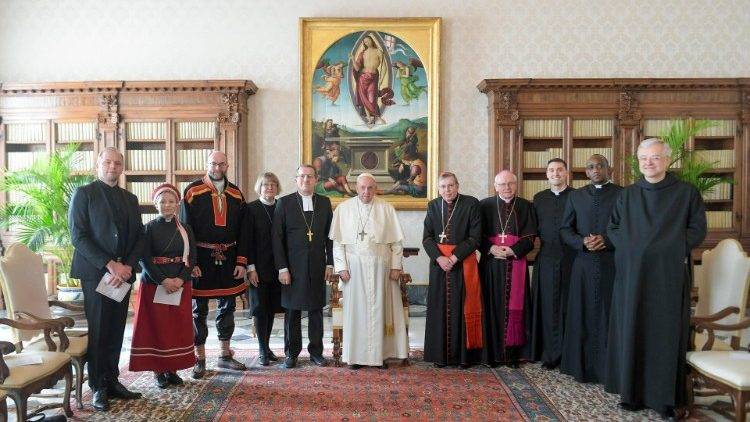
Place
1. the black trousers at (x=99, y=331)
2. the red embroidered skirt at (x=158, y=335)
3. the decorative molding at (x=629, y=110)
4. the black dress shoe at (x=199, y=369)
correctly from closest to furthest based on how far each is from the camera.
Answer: the black trousers at (x=99, y=331) → the red embroidered skirt at (x=158, y=335) → the black dress shoe at (x=199, y=369) → the decorative molding at (x=629, y=110)

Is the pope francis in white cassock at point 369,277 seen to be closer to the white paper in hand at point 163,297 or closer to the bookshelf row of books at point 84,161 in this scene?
the white paper in hand at point 163,297

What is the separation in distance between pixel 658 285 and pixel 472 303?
156 centimetres

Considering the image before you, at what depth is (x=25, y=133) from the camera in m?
7.18

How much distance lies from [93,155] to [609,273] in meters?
6.25

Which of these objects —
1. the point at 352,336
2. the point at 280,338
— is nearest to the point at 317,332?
the point at 352,336

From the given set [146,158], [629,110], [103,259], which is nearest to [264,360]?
[103,259]

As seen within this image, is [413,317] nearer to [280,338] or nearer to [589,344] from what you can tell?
[280,338]

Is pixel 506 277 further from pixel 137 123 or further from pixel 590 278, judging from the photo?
pixel 137 123

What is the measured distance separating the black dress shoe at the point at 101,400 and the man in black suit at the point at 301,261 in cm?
141

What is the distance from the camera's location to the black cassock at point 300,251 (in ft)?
15.0

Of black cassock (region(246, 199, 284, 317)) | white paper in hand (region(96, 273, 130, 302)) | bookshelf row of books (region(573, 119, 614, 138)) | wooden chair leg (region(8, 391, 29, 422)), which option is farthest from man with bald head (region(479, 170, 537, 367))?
wooden chair leg (region(8, 391, 29, 422))

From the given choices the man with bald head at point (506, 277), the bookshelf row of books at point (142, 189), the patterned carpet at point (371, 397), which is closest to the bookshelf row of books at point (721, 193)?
the man with bald head at point (506, 277)

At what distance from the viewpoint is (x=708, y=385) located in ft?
10.7

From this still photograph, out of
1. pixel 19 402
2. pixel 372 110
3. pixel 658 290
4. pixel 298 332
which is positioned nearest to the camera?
pixel 19 402
